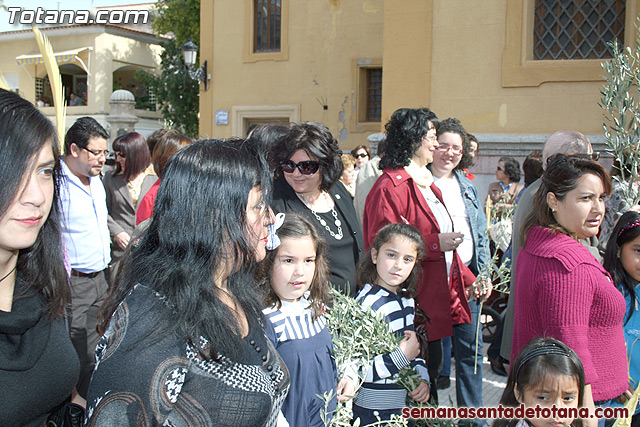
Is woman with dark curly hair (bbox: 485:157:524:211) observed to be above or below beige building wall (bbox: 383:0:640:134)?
below

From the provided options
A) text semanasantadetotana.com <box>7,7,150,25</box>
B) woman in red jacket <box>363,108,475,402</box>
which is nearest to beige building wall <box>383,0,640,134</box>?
woman in red jacket <box>363,108,475,402</box>

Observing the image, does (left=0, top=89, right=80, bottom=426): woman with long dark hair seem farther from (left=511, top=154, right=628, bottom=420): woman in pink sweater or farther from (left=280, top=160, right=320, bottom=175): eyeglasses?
(left=511, top=154, right=628, bottom=420): woman in pink sweater

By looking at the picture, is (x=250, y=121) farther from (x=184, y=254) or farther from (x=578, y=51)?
(x=184, y=254)

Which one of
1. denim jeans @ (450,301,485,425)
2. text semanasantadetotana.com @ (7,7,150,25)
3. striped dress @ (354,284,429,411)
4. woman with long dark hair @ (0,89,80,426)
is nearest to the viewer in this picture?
woman with long dark hair @ (0,89,80,426)

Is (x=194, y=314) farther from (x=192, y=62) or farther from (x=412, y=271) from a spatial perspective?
(x=192, y=62)

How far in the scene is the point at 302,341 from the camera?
8.43 ft

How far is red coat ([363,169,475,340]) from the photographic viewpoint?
3928 millimetres

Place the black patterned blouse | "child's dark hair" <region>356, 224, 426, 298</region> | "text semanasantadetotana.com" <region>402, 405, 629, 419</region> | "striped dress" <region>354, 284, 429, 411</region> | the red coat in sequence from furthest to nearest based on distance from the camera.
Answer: the red coat < "child's dark hair" <region>356, 224, 426, 298</region> < "striped dress" <region>354, 284, 429, 411</region> < "text semanasantadetotana.com" <region>402, 405, 629, 419</region> < the black patterned blouse

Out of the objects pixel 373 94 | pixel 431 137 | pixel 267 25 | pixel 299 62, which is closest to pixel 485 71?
pixel 431 137

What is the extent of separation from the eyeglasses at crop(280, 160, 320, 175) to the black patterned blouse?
1.94 meters

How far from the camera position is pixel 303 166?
3461 millimetres

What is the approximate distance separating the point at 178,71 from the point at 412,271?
19.5 m

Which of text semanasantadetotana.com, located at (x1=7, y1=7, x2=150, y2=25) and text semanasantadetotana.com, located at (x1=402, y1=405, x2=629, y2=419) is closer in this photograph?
text semanasantadetotana.com, located at (x1=402, y1=405, x2=629, y2=419)

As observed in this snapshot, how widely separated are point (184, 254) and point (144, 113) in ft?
81.0
